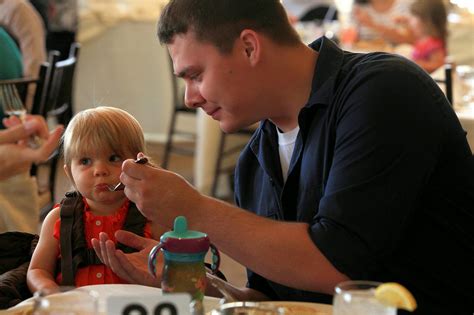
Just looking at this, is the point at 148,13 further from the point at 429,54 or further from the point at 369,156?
the point at 369,156

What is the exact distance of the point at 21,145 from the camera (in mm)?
2871

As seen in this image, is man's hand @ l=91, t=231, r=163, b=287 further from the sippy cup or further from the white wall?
the white wall

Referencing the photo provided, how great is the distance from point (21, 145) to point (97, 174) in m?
1.03

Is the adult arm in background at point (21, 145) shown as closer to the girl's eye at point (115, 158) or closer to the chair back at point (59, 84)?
the chair back at point (59, 84)

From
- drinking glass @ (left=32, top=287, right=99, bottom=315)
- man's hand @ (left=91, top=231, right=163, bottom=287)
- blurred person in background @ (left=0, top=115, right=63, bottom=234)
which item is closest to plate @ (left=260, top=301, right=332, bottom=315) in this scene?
man's hand @ (left=91, top=231, right=163, bottom=287)

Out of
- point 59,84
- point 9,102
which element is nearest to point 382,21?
point 59,84

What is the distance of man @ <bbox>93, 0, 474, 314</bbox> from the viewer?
4.91 ft

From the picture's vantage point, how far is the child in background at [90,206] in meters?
1.91

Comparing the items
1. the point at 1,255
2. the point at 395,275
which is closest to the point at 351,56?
the point at 395,275

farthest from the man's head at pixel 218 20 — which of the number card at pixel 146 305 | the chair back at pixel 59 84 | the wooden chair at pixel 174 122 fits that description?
the wooden chair at pixel 174 122

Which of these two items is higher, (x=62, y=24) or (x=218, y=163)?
(x=62, y=24)

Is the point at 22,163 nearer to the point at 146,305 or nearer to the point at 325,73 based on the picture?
the point at 325,73

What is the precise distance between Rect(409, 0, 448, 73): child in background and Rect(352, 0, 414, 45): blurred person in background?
15 centimetres

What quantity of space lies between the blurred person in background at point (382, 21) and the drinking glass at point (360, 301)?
15.9ft
